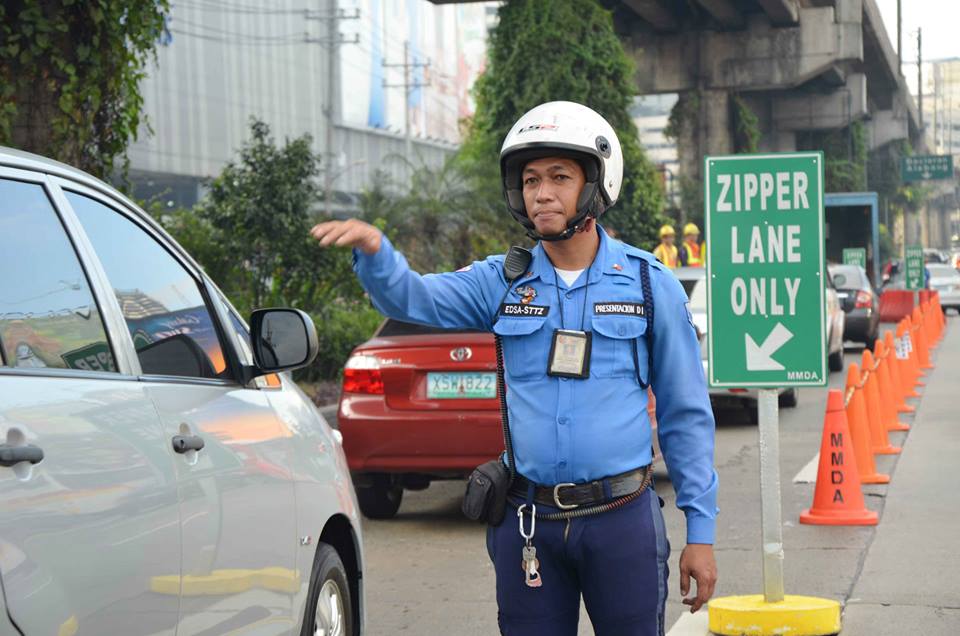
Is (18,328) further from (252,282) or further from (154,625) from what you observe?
(252,282)

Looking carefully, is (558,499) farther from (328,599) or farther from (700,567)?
(328,599)

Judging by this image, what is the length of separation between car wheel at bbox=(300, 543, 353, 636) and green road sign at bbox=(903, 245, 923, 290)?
28855 millimetres

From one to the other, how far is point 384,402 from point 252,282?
8339 millimetres

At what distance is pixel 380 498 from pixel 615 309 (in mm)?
6462

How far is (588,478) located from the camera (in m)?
3.66

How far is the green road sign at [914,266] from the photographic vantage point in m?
32.6

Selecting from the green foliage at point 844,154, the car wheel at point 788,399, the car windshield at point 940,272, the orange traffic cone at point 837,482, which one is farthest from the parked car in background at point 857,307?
the green foliage at point 844,154

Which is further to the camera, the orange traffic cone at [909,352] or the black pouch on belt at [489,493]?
the orange traffic cone at [909,352]

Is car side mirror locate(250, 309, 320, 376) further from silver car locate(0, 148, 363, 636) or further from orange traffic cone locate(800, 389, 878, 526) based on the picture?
orange traffic cone locate(800, 389, 878, 526)

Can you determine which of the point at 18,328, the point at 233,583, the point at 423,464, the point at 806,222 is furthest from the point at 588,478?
the point at 423,464

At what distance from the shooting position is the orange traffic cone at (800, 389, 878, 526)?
9406 mm

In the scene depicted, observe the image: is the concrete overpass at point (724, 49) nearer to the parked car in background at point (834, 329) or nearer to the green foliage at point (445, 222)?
the green foliage at point (445, 222)

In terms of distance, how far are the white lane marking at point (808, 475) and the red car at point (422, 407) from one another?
301 cm

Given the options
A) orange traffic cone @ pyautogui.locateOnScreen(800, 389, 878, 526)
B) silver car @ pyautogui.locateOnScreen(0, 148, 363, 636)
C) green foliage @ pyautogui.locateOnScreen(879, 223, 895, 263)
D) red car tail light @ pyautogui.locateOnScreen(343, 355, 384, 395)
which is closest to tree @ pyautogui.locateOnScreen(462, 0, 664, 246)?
red car tail light @ pyautogui.locateOnScreen(343, 355, 384, 395)
